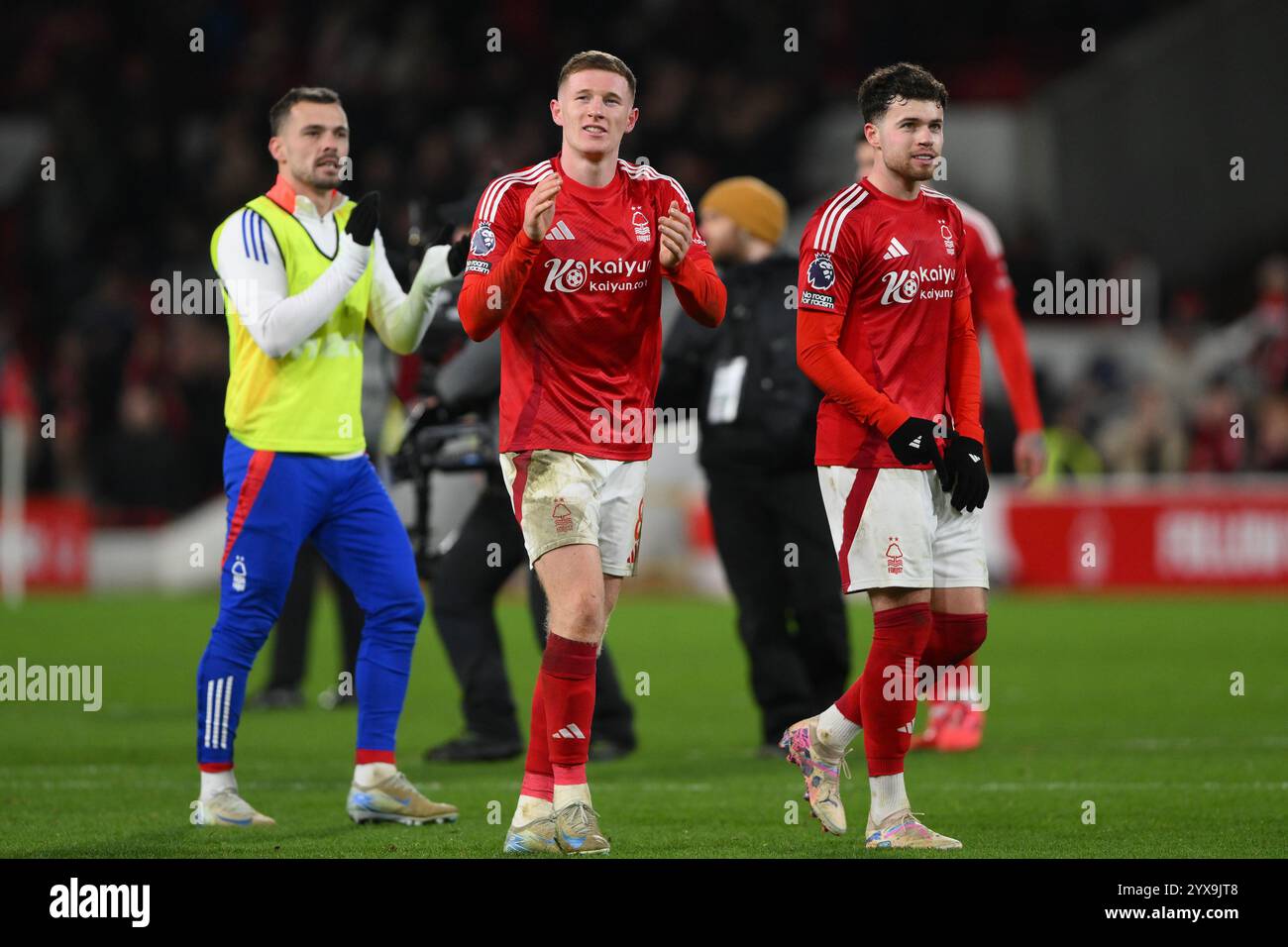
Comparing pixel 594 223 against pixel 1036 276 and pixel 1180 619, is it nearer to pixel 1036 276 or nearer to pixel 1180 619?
pixel 1180 619

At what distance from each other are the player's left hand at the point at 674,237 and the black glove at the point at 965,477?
3.36ft

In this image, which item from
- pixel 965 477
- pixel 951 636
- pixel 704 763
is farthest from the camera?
pixel 704 763

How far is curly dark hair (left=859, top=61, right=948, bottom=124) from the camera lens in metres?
5.99

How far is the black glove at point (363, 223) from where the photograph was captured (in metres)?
6.53

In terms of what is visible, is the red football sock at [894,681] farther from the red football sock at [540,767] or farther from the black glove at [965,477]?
the red football sock at [540,767]

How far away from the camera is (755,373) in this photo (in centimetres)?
866

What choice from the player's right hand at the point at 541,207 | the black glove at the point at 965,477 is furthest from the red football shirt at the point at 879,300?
the player's right hand at the point at 541,207

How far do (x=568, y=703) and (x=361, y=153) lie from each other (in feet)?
54.5

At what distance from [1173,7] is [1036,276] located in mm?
5279

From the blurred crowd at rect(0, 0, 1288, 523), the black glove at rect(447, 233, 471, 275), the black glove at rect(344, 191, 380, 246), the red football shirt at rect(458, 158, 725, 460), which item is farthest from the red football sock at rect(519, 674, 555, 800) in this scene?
the blurred crowd at rect(0, 0, 1288, 523)

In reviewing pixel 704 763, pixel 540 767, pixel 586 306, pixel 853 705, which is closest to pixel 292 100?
pixel 586 306

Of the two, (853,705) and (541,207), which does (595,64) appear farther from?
(853,705)

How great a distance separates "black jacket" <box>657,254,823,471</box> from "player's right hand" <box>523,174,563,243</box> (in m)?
3.03
